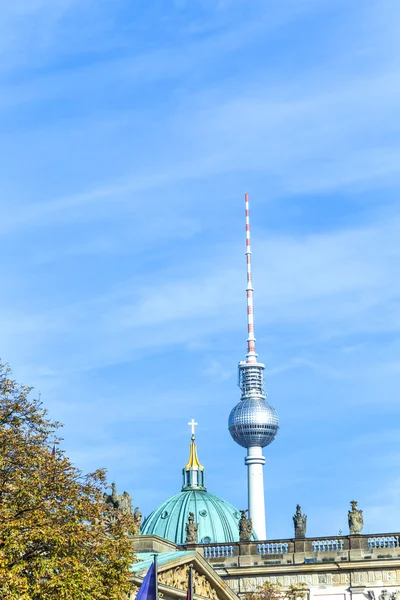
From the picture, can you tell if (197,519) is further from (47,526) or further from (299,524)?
(47,526)

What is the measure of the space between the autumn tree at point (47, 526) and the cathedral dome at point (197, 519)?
89737 mm

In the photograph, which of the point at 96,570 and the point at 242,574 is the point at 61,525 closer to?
the point at 96,570

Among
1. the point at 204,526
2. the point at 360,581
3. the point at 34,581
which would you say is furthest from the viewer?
the point at 204,526

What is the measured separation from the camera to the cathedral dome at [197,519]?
148 meters

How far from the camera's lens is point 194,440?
611ft

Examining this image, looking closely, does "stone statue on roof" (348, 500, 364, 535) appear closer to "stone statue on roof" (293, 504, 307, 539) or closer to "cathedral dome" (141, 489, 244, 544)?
"stone statue on roof" (293, 504, 307, 539)

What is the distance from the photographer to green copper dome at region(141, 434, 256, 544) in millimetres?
148000

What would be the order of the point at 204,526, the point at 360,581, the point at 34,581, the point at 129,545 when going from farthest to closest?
the point at 204,526 < the point at 360,581 < the point at 129,545 < the point at 34,581

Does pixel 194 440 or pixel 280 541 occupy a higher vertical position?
pixel 194 440

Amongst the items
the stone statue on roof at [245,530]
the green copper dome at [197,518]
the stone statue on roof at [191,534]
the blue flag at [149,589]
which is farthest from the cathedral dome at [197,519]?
the blue flag at [149,589]

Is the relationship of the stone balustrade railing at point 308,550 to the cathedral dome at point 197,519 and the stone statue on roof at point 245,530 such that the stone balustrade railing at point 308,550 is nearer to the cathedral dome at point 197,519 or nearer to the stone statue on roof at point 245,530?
the stone statue on roof at point 245,530

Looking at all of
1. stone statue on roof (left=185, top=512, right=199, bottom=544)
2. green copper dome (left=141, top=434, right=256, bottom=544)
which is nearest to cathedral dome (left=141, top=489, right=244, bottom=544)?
green copper dome (left=141, top=434, right=256, bottom=544)

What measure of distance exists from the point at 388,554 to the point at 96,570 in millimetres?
60933

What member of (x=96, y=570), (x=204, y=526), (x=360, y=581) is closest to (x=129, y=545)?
(x=96, y=570)
